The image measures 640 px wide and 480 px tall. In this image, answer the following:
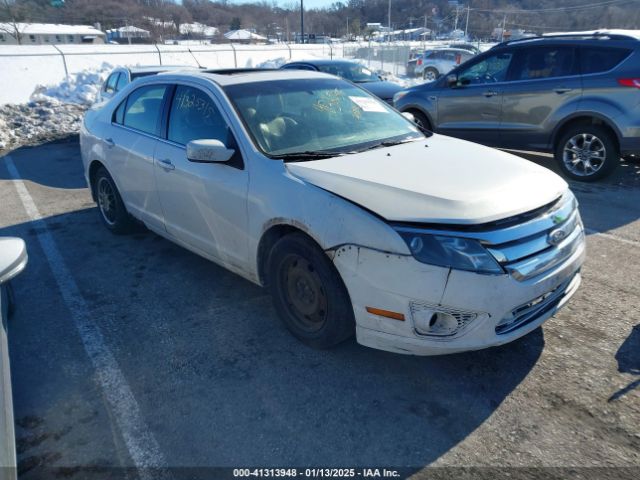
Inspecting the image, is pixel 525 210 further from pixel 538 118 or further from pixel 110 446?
pixel 538 118

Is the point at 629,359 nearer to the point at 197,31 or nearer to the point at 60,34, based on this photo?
the point at 197,31

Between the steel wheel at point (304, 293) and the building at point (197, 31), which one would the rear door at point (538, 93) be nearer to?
the steel wheel at point (304, 293)

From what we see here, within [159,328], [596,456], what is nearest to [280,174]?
[159,328]

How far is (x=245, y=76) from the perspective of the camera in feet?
13.2

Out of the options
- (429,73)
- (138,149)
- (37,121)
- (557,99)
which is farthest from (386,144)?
(429,73)

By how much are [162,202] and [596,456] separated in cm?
358

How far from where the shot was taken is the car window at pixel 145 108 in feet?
14.2

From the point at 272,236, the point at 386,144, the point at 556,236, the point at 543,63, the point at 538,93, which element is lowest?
the point at 272,236

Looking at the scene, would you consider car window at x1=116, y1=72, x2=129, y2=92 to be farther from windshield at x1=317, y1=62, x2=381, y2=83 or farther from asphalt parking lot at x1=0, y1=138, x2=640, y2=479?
asphalt parking lot at x1=0, y1=138, x2=640, y2=479

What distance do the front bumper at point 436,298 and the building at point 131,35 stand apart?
2323 inches

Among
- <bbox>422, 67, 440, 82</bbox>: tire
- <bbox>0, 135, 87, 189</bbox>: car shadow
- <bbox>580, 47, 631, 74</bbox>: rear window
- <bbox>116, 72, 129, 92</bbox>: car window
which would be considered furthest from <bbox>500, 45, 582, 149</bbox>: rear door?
<bbox>422, 67, 440, 82</bbox>: tire

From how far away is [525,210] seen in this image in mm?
2697

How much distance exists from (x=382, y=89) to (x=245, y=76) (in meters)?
7.63

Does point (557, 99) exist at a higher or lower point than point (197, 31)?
lower
